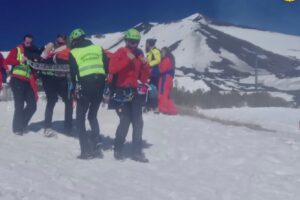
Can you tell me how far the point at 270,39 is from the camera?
127 metres

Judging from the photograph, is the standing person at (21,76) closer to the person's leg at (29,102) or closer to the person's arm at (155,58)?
the person's leg at (29,102)

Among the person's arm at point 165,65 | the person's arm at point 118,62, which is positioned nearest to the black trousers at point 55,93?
the person's arm at point 118,62

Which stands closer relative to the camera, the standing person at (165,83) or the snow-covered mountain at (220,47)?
the standing person at (165,83)

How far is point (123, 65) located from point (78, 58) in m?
0.66

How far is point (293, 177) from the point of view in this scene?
26.8 ft

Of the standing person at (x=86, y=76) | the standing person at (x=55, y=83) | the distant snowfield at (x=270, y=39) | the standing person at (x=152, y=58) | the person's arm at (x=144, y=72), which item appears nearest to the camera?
the standing person at (x=86, y=76)

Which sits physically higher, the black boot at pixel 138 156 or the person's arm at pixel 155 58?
the person's arm at pixel 155 58

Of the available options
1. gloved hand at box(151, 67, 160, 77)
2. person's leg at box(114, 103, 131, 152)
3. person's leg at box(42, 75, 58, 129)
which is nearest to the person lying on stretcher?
person's leg at box(42, 75, 58, 129)

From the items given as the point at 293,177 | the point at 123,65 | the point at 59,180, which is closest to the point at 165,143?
the point at 123,65

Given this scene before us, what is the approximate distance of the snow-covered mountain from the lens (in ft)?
295

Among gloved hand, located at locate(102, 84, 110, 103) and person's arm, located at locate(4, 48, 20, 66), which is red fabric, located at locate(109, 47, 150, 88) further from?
person's arm, located at locate(4, 48, 20, 66)

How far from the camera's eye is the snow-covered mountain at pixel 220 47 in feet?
295

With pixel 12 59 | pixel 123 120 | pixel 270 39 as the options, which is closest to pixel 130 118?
pixel 123 120

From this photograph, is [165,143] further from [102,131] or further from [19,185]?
[19,185]
